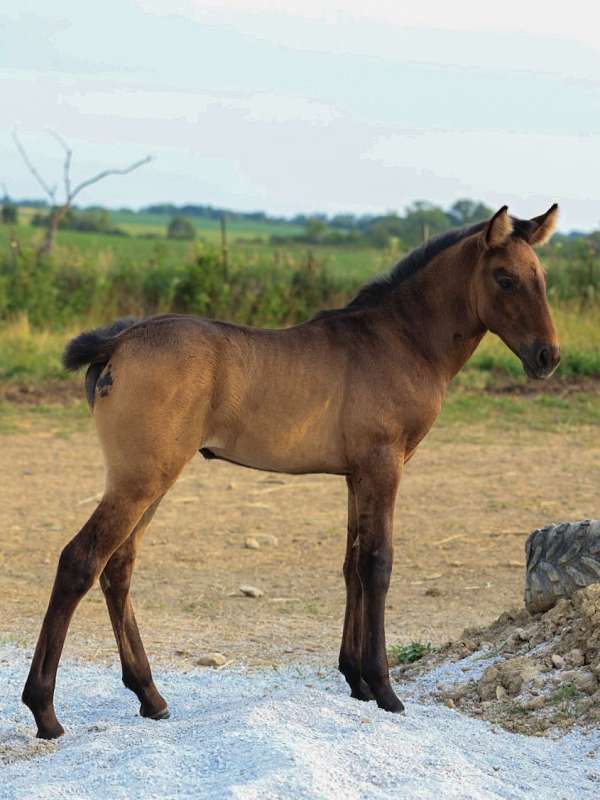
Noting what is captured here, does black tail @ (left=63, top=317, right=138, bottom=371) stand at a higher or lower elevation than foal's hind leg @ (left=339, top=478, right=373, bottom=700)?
higher

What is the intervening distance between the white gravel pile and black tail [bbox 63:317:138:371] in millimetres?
1534

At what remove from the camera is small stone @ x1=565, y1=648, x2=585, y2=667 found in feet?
17.8

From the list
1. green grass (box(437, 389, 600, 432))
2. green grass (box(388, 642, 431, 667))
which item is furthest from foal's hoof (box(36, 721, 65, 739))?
green grass (box(437, 389, 600, 432))

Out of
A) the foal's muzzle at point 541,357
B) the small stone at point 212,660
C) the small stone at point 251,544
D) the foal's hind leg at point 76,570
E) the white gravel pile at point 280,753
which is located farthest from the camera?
the small stone at point 251,544

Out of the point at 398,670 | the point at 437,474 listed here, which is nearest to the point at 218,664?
the point at 398,670

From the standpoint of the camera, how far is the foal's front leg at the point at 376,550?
5238 mm

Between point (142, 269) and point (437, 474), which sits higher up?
point (142, 269)

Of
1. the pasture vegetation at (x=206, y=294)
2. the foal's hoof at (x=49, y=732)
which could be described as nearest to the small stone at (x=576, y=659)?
the foal's hoof at (x=49, y=732)

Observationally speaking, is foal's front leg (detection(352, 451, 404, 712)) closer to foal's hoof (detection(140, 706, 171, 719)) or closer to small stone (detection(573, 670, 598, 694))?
small stone (detection(573, 670, 598, 694))

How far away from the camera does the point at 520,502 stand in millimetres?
9953

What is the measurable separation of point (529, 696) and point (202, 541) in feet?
13.2

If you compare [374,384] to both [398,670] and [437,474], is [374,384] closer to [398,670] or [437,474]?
[398,670]

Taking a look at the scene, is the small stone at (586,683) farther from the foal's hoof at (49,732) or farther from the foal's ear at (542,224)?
the foal's hoof at (49,732)

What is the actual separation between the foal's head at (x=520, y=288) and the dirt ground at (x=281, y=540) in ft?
6.68
